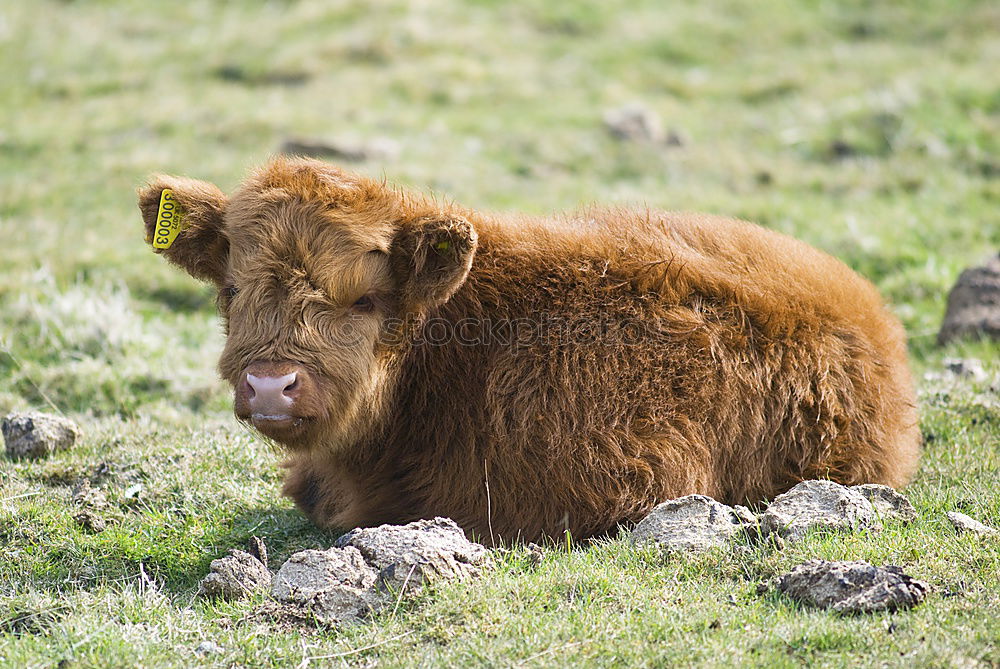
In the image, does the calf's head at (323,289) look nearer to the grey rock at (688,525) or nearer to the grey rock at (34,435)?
the grey rock at (688,525)

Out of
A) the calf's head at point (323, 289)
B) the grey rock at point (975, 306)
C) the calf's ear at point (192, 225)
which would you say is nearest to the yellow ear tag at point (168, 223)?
the calf's ear at point (192, 225)

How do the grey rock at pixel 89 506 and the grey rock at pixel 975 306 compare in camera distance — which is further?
the grey rock at pixel 975 306

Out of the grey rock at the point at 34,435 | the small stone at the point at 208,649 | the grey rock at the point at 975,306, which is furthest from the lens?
the grey rock at the point at 975,306

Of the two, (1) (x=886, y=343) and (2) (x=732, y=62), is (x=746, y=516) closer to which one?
(1) (x=886, y=343)

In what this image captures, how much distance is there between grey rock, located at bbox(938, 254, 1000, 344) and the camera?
9344mm

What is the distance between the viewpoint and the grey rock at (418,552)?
5.10 metres

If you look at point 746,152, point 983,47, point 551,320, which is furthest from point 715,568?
point 983,47

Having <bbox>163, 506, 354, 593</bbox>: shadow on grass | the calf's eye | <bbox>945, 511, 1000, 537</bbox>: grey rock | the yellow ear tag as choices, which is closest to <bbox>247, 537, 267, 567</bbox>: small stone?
<bbox>163, 506, 354, 593</bbox>: shadow on grass

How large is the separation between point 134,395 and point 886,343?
Result: 5.54 metres

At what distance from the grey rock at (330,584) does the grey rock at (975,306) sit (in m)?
6.20

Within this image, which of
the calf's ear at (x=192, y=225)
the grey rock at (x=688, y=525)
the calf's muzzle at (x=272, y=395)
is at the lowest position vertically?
the grey rock at (x=688, y=525)

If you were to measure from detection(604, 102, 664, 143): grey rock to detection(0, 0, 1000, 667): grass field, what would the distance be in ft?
0.88

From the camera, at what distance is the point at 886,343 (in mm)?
6680

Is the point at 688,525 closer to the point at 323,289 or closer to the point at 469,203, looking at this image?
the point at 323,289
